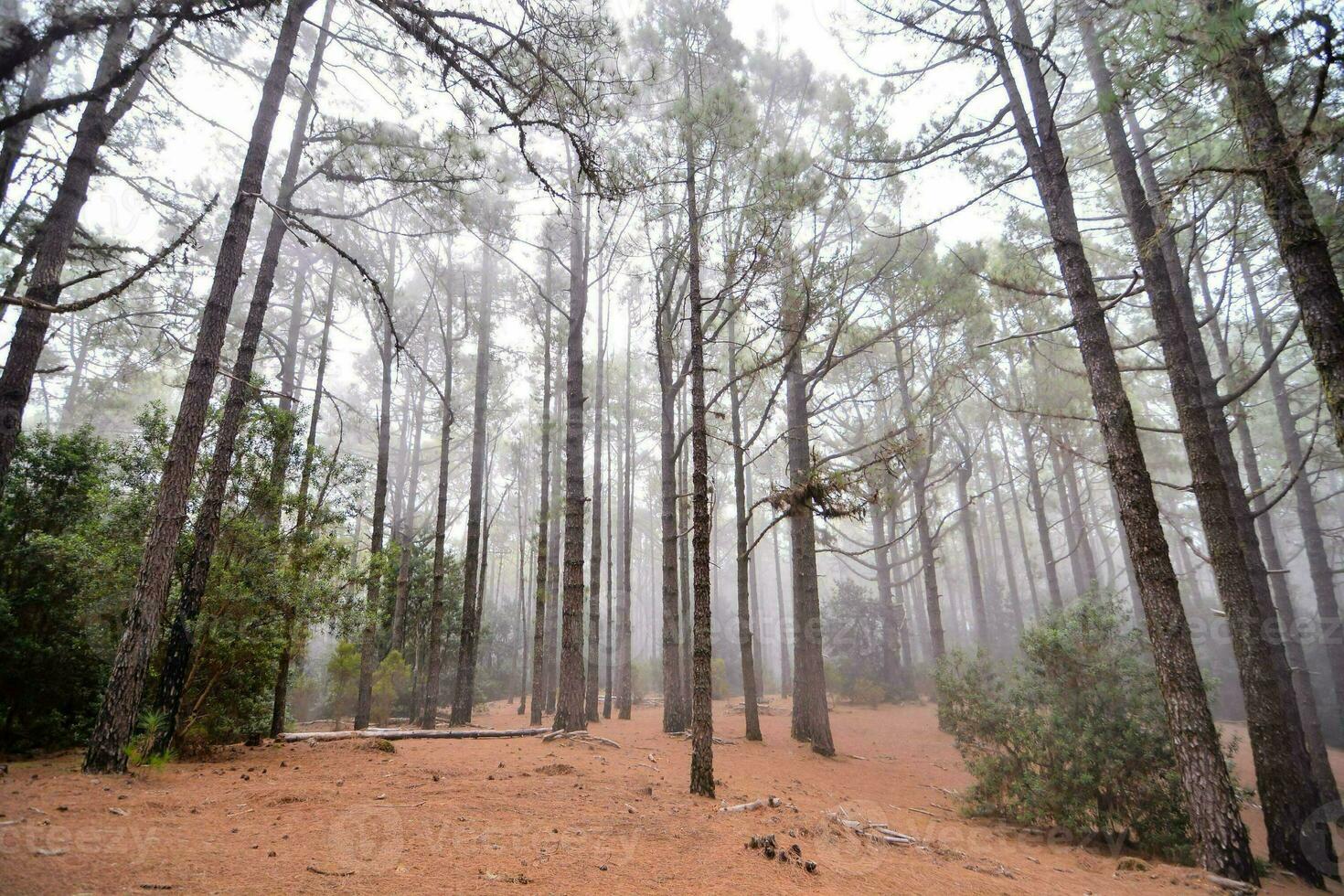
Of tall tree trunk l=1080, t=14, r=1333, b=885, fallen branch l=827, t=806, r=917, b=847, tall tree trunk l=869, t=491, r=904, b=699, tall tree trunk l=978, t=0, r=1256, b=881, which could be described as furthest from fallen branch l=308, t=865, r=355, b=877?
tall tree trunk l=869, t=491, r=904, b=699

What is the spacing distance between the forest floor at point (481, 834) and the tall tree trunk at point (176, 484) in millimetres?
462

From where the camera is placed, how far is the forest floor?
8.91 feet

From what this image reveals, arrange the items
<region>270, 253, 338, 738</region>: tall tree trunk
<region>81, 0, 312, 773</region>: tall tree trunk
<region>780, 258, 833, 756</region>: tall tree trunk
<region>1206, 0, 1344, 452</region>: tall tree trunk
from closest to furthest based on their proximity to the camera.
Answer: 1. <region>1206, 0, 1344, 452</region>: tall tree trunk
2. <region>81, 0, 312, 773</region>: tall tree trunk
3. <region>270, 253, 338, 738</region>: tall tree trunk
4. <region>780, 258, 833, 756</region>: tall tree trunk

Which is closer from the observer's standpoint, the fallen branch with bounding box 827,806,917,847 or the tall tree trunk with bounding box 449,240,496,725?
the fallen branch with bounding box 827,806,917,847

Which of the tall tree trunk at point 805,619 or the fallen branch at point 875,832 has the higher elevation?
the tall tree trunk at point 805,619

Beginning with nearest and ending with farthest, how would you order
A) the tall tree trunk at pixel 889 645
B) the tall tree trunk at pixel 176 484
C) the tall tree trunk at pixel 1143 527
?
the tall tree trunk at pixel 1143 527, the tall tree trunk at pixel 176 484, the tall tree trunk at pixel 889 645

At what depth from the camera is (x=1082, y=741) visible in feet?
18.9

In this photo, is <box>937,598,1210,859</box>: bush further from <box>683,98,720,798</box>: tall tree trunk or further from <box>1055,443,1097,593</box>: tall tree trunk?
<box>1055,443,1097,593</box>: tall tree trunk

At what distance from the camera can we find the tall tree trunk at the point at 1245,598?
5.41 metres

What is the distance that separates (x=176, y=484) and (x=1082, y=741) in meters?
9.00

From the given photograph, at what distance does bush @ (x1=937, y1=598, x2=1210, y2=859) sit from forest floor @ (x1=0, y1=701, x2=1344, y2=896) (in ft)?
1.24

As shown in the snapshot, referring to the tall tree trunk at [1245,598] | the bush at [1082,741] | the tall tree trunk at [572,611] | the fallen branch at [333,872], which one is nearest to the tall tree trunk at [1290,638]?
the tall tree trunk at [1245,598]

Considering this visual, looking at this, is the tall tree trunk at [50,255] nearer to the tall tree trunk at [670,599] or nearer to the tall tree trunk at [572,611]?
the tall tree trunk at [572,611]

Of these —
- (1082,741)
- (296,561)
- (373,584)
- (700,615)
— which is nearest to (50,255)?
(296,561)
